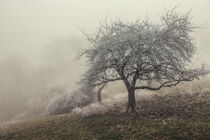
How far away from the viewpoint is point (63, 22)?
608 ft

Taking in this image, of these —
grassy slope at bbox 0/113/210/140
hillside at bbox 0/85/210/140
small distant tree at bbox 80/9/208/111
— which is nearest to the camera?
grassy slope at bbox 0/113/210/140

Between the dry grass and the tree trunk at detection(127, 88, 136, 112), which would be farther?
the tree trunk at detection(127, 88, 136, 112)

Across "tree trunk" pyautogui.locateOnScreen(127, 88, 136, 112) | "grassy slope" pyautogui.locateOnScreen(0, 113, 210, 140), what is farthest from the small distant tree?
"grassy slope" pyautogui.locateOnScreen(0, 113, 210, 140)

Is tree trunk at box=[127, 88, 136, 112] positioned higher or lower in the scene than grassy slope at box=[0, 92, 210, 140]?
higher

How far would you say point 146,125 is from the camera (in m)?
10.6

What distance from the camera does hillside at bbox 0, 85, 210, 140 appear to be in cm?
921

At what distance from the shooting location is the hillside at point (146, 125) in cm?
921

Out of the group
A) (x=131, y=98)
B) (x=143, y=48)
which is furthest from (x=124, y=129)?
(x=143, y=48)

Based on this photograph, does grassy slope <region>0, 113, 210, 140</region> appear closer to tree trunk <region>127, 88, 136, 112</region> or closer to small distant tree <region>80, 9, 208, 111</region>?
tree trunk <region>127, 88, 136, 112</region>

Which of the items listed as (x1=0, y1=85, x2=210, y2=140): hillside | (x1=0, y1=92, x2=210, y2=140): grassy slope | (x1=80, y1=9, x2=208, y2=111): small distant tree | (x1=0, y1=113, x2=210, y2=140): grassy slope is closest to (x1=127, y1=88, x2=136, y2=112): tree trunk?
(x1=80, y1=9, x2=208, y2=111): small distant tree

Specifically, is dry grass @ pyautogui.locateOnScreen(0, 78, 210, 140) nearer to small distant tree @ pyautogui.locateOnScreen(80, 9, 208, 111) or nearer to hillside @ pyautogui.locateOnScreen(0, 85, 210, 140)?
hillside @ pyautogui.locateOnScreen(0, 85, 210, 140)

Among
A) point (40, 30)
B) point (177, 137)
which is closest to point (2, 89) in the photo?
point (177, 137)

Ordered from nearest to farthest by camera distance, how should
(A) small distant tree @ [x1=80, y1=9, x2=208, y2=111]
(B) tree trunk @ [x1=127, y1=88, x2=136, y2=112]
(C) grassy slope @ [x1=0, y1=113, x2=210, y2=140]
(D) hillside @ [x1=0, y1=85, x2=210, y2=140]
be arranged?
(C) grassy slope @ [x1=0, y1=113, x2=210, y2=140], (D) hillside @ [x1=0, y1=85, x2=210, y2=140], (A) small distant tree @ [x1=80, y1=9, x2=208, y2=111], (B) tree trunk @ [x1=127, y1=88, x2=136, y2=112]

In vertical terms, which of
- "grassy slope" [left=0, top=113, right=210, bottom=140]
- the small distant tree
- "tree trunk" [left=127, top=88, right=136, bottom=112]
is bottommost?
"grassy slope" [left=0, top=113, right=210, bottom=140]
